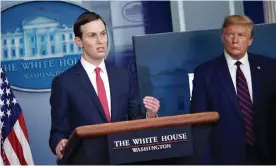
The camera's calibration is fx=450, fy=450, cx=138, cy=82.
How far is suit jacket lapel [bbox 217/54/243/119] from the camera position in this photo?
2.60 metres

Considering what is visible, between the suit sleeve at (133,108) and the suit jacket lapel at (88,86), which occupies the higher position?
the suit jacket lapel at (88,86)

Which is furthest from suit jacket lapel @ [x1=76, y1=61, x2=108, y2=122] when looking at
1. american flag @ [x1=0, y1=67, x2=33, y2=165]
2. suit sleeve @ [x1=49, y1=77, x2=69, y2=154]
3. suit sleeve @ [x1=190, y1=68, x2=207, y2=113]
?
american flag @ [x1=0, y1=67, x2=33, y2=165]

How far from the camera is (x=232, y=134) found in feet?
8.76

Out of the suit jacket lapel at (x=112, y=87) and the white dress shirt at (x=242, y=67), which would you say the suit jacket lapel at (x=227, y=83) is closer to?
the white dress shirt at (x=242, y=67)

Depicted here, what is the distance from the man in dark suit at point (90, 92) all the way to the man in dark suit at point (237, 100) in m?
0.62

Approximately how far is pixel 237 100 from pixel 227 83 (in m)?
0.12

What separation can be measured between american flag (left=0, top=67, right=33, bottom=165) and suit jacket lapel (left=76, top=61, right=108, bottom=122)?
1.29 metres

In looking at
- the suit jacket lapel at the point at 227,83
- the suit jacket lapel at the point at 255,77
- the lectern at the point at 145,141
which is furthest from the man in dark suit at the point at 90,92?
the suit jacket lapel at the point at 255,77

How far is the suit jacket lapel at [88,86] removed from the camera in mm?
2041

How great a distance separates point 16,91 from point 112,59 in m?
0.83

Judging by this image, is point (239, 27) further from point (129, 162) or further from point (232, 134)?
point (129, 162)

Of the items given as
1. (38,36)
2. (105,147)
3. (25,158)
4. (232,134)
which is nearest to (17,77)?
(38,36)

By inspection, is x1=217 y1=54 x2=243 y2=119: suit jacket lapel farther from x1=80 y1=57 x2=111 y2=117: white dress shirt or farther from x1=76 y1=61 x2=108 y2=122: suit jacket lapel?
x1=76 y1=61 x2=108 y2=122: suit jacket lapel

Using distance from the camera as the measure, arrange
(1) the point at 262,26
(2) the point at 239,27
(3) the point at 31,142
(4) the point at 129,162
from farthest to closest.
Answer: (3) the point at 31,142 → (1) the point at 262,26 → (2) the point at 239,27 → (4) the point at 129,162
